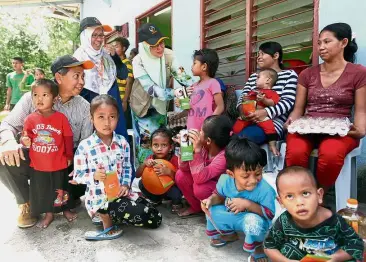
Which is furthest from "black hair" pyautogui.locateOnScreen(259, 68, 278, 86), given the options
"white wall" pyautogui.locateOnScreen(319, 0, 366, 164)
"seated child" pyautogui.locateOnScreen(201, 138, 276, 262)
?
"seated child" pyautogui.locateOnScreen(201, 138, 276, 262)

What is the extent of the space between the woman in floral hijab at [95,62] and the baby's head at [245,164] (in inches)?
70.9

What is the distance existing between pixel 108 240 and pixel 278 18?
8.78ft

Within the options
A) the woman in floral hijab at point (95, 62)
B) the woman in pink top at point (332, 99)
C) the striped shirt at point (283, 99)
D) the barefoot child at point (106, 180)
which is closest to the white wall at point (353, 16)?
the woman in pink top at point (332, 99)

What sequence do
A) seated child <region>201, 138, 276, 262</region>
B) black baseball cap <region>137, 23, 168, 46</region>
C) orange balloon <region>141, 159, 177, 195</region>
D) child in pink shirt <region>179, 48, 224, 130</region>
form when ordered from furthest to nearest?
black baseball cap <region>137, 23, 168, 46</region> < child in pink shirt <region>179, 48, 224, 130</region> < orange balloon <region>141, 159, 177, 195</region> < seated child <region>201, 138, 276, 262</region>

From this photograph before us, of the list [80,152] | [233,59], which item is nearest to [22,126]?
[80,152]

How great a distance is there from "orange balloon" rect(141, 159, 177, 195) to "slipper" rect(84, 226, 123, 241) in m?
0.55

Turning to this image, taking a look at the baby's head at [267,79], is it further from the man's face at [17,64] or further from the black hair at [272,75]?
the man's face at [17,64]

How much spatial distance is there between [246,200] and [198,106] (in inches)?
59.0

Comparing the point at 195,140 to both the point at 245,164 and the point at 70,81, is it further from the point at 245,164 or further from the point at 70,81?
the point at 70,81

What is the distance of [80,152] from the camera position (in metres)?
2.48

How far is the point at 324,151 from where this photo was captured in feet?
7.35

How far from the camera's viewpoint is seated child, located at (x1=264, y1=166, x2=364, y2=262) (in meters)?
1.53

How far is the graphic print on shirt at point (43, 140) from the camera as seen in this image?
2.59 m

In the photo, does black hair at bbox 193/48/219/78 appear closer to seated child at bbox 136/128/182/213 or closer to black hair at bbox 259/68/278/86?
black hair at bbox 259/68/278/86
